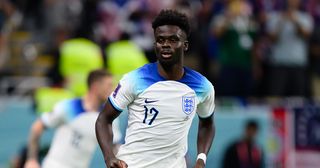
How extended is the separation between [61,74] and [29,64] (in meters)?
1.50

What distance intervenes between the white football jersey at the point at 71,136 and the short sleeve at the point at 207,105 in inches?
105

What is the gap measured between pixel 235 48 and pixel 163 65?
760 centimetres

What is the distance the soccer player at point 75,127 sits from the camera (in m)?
10.5

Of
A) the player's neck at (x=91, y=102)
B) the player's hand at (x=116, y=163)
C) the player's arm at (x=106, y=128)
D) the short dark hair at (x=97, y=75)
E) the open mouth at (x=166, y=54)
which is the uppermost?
the open mouth at (x=166, y=54)

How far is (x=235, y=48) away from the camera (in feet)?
49.2

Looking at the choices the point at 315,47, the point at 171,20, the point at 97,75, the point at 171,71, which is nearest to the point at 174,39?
the point at 171,20

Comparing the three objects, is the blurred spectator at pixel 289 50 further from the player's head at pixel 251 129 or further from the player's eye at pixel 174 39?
the player's eye at pixel 174 39

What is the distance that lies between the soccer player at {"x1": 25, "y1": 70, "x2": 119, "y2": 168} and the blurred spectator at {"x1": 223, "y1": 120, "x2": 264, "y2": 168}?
13.8 ft

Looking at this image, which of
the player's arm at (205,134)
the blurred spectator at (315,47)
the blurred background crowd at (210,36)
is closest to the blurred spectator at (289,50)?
the blurred background crowd at (210,36)

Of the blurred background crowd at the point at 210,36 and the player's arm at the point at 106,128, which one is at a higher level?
the player's arm at the point at 106,128

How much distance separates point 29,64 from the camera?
15.8 metres

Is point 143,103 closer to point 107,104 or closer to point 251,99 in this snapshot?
point 107,104

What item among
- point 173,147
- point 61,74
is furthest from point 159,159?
point 61,74

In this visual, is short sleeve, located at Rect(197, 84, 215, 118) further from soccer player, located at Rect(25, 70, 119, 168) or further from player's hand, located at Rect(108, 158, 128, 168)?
soccer player, located at Rect(25, 70, 119, 168)
